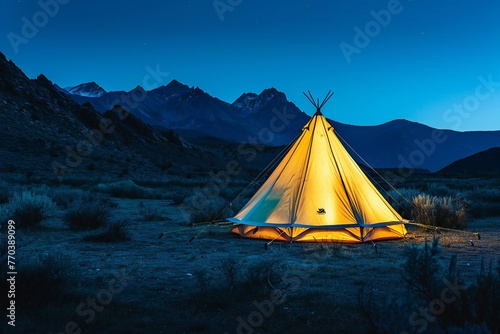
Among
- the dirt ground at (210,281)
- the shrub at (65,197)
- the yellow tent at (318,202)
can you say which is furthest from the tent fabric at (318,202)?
the shrub at (65,197)

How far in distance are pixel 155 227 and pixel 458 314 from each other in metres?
10.2

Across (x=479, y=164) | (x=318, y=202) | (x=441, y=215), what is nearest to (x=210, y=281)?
(x=318, y=202)

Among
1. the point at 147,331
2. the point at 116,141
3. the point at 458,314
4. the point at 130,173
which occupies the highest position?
the point at 116,141

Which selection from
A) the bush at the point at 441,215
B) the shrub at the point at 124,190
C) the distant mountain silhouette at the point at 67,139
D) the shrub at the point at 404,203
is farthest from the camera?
the distant mountain silhouette at the point at 67,139

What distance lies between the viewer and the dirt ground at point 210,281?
5.00 m

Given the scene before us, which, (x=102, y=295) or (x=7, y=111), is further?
(x=7, y=111)

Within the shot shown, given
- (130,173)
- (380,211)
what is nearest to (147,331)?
Answer: (380,211)

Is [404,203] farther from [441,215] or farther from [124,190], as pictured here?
[124,190]

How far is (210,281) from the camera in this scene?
6.79 metres

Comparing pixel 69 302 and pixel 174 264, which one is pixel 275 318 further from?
pixel 174 264

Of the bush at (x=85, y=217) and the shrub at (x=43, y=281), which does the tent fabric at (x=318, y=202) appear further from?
the shrub at (x=43, y=281)

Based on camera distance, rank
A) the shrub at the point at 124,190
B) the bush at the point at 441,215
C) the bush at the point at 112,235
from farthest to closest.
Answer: the shrub at the point at 124,190
the bush at the point at 441,215
the bush at the point at 112,235

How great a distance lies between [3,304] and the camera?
5262 millimetres

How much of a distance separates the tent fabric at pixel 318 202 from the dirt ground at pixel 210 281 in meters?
0.37
